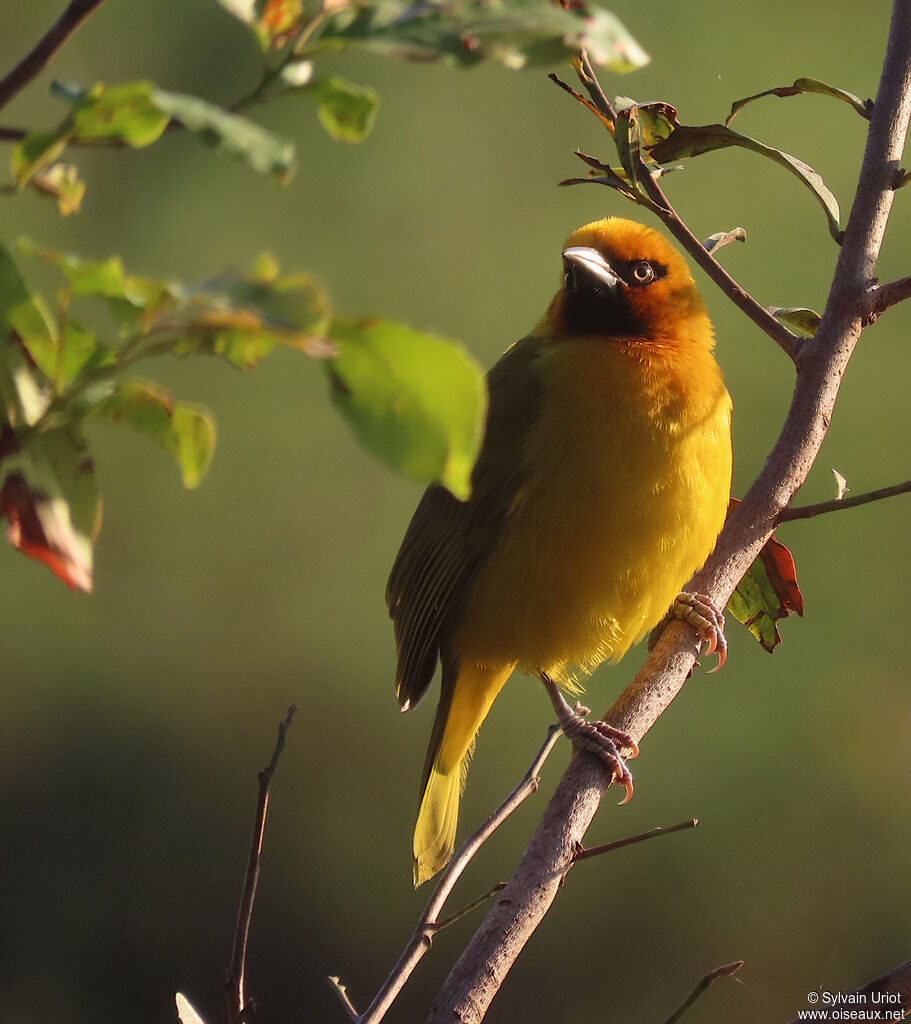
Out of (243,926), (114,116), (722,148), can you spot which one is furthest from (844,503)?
(114,116)

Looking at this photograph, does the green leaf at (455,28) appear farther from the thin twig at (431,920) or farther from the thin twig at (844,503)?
the thin twig at (844,503)

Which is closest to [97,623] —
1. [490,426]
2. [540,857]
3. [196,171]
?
[196,171]

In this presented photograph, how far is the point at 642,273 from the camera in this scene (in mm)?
3010

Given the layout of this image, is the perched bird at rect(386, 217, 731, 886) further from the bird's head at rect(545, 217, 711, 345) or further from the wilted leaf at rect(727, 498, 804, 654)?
the wilted leaf at rect(727, 498, 804, 654)

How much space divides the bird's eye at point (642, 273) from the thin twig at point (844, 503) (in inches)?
47.3

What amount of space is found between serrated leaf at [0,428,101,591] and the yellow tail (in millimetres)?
2170

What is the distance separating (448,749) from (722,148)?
61.8 inches

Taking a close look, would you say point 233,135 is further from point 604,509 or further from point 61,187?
point 604,509

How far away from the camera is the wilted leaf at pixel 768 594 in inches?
82.0

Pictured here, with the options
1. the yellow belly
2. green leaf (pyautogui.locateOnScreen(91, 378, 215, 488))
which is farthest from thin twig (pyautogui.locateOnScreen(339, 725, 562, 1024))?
green leaf (pyautogui.locateOnScreen(91, 378, 215, 488))

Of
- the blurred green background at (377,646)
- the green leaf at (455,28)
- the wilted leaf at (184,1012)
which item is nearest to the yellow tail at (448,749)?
the wilted leaf at (184,1012)

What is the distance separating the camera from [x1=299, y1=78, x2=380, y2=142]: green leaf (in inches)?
26.6

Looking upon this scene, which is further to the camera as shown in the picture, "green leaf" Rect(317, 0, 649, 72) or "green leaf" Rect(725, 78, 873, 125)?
"green leaf" Rect(725, 78, 873, 125)

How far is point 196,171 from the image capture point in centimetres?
907
